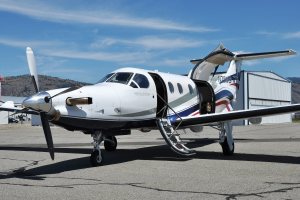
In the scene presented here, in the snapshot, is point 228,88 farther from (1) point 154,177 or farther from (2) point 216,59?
(1) point 154,177

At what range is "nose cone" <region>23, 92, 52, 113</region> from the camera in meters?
10.5

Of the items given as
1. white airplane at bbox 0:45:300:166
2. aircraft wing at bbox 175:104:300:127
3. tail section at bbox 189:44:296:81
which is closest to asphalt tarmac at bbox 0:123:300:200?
white airplane at bbox 0:45:300:166

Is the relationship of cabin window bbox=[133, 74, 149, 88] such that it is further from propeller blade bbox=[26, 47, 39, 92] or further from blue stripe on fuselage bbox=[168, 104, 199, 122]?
propeller blade bbox=[26, 47, 39, 92]

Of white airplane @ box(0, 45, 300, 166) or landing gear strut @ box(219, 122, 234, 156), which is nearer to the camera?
white airplane @ box(0, 45, 300, 166)

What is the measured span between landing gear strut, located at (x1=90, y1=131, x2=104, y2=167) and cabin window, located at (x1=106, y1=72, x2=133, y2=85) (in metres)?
1.89

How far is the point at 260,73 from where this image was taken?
65.9 metres

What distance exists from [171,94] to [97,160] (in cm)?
452

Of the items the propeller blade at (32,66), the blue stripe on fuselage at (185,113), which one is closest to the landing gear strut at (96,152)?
the propeller blade at (32,66)

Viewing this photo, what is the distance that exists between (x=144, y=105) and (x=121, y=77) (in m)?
1.27

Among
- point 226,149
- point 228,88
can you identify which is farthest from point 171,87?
point 228,88

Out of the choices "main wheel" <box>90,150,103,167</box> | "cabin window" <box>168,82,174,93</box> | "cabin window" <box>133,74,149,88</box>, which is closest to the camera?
"main wheel" <box>90,150,103,167</box>

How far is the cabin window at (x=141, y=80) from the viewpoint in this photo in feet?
47.0

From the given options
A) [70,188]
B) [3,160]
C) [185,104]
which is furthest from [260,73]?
[70,188]

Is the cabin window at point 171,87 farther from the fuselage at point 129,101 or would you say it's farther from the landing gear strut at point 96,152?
the landing gear strut at point 96,152
